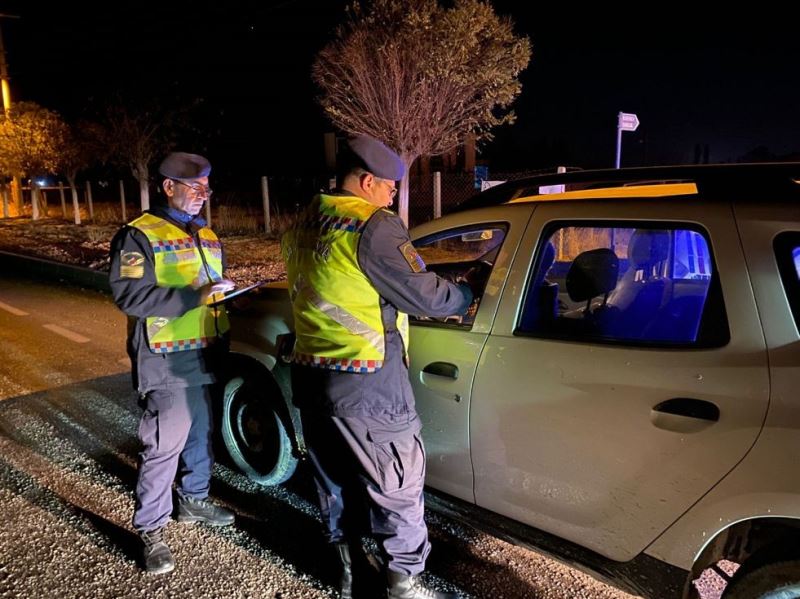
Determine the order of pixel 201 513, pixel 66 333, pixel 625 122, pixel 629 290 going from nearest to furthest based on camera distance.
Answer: pixel 629 290, pixel 201 513, pixel 66 333, pixel 625 122

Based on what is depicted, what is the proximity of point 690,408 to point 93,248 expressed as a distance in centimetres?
1490

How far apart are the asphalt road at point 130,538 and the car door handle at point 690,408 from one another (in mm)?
1111

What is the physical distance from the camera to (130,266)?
2742mm

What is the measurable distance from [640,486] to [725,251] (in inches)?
32.5

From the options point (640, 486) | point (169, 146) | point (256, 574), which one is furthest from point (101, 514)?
point (169, 146)

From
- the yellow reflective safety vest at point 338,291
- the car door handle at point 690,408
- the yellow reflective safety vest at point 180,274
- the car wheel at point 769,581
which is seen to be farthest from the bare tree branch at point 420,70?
the car wheel at point 769,581

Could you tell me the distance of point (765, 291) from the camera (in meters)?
1.91

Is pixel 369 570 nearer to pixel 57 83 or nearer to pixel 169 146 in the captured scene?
pixel 169 146

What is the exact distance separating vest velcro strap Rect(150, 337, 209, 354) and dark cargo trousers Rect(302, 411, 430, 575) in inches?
29.8

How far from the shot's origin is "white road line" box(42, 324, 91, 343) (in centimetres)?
703

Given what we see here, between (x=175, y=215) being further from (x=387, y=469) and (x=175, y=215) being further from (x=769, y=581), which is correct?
(x=769, y=581)

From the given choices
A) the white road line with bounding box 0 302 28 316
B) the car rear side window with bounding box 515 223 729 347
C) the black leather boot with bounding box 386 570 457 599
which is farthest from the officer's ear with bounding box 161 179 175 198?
the white road line with bounding box 0 302 28 316

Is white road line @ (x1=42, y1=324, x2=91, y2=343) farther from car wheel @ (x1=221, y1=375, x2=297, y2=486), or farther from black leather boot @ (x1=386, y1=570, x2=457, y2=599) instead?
black leather boot @ (x1=386, y1=570, x2=457, y2=599)

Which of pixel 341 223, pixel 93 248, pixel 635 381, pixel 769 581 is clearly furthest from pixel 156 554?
pixel 93 248
